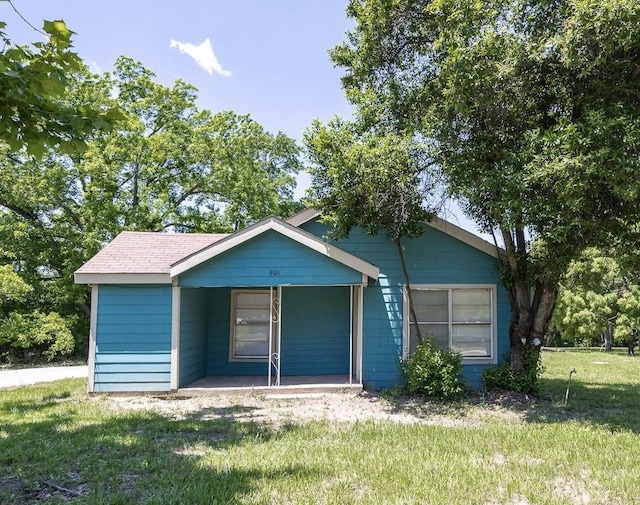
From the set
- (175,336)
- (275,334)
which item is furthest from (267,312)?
(175,336)

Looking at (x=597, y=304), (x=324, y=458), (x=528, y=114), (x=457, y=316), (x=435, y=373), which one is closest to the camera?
(x=324, y=458)

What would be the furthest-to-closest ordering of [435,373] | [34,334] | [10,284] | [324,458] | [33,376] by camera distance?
1. [34,334]
2. [10,284]
3. [33,376]
4. [435,373]
5. [324,458]

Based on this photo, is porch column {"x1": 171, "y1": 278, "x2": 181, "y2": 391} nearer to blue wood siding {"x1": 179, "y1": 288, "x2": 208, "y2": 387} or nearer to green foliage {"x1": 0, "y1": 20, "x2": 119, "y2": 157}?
blue wood siding {"x1": 179, "y1": 288, "x2": 208, "y2": 387}

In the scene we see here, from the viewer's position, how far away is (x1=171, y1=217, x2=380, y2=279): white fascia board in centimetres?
938

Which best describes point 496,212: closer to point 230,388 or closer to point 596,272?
point 230,388

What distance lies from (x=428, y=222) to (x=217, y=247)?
4124 mm

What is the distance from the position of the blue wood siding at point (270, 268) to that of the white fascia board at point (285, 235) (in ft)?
0.36

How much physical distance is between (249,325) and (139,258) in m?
2.89

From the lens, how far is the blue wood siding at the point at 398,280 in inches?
393

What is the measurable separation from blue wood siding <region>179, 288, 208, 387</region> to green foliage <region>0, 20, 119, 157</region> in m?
6.64

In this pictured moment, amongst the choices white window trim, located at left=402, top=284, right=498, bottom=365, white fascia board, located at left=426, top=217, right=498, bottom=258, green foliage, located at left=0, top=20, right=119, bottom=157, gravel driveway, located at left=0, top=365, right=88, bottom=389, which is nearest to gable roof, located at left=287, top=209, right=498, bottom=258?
white fascia board, located at left=426, top=217, right=498, bottom=258

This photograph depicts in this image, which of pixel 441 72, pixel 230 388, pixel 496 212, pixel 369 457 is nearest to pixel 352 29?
pixel 441 72

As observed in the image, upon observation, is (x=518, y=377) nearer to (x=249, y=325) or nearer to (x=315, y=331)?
(x=315, y=331)

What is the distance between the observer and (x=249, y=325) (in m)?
11.5
